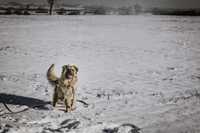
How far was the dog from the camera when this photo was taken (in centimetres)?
451

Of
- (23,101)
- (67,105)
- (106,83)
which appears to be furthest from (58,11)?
(67,105)

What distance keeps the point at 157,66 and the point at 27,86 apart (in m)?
3.49

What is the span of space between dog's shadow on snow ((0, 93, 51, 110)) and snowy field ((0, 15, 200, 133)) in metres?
0.02

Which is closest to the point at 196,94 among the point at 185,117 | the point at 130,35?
the point at 185,117

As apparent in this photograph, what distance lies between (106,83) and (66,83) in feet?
6.60

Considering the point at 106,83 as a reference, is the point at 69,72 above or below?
above

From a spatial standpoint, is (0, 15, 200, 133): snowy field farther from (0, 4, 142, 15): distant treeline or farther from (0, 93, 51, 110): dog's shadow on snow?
(0, 4, 142, 15): distant treeline

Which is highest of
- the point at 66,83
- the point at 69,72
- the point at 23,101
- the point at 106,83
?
the point at 69,72

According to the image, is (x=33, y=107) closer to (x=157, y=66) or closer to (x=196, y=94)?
(x=196, y=94)

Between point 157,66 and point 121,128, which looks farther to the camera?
point 157,66

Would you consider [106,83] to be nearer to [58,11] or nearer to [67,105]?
[67,105]

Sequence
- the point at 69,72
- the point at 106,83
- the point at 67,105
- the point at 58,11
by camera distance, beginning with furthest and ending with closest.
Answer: the point at 58,11 → the point at 106,83 → the point at 67,105 → the point at 69,72

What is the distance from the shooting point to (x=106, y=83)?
21.2ft

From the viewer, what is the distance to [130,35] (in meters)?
14.0
